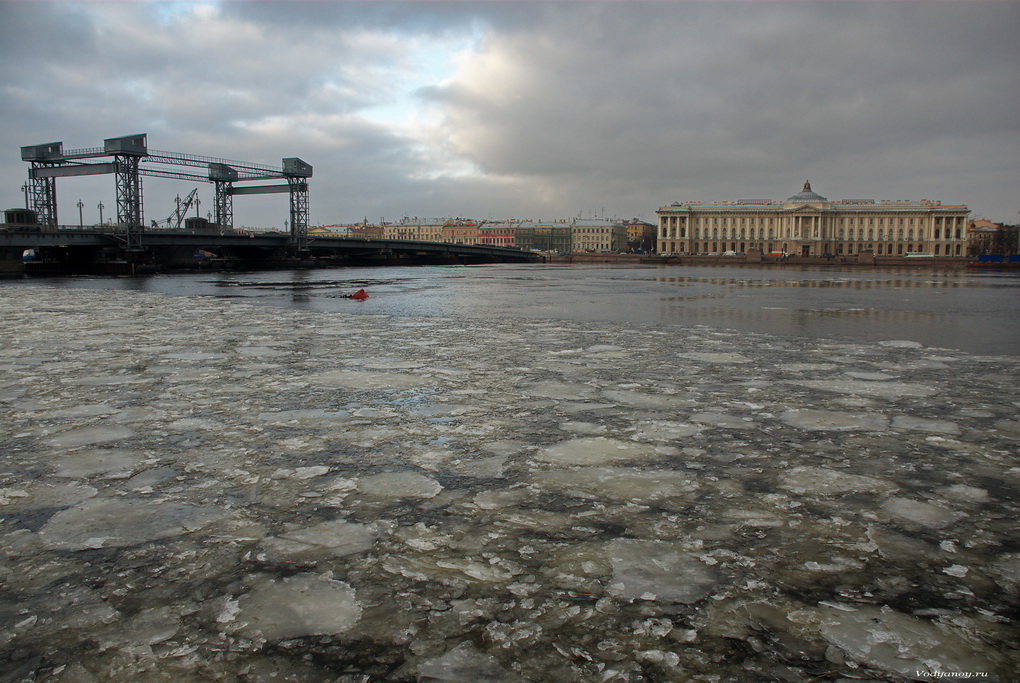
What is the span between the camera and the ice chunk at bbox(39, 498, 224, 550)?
2346 mm

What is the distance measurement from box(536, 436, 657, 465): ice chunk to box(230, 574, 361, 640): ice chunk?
4.67 ft

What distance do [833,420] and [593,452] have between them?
1.65m

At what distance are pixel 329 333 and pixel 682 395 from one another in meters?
5.29

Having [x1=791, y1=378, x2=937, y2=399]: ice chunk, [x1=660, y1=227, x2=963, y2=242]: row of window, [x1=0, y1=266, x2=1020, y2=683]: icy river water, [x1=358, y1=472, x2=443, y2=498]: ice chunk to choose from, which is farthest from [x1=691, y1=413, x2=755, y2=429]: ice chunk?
[x1=660, y1=227, x2=963, y2=242]: row of window

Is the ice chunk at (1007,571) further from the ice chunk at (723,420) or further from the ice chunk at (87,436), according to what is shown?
the ice chunk at (87,436)

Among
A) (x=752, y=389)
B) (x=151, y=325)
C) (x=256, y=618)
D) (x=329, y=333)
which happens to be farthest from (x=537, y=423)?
(x=151, y=325)

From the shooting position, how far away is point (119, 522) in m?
2.49

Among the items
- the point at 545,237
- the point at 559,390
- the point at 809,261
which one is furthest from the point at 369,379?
the point at 545,237

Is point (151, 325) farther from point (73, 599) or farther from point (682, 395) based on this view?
point (73, 599)

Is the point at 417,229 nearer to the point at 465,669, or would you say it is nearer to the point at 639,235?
the point at 639,235

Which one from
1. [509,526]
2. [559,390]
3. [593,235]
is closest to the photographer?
[509,526]

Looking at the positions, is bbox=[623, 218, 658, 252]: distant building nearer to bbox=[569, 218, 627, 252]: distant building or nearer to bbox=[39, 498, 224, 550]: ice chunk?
bbox=[569, 218, 627, 252]: distant building

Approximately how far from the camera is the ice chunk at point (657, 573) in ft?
6.48

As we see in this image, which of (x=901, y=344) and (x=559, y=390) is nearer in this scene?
(x=559, y=390)
